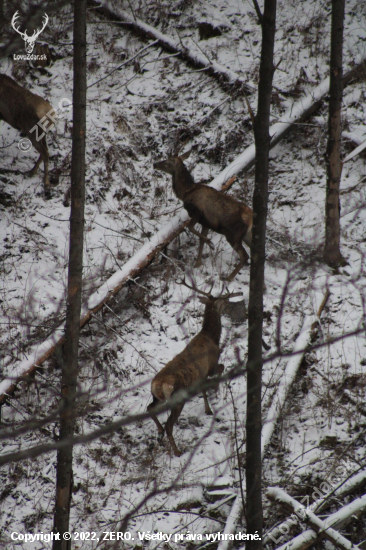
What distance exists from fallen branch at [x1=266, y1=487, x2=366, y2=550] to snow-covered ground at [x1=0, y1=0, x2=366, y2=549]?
203 millimetres

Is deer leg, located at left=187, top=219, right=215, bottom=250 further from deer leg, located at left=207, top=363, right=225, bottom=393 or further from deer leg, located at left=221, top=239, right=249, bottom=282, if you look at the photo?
deer leg, located at left=207, top=363, right=225, bottom=393

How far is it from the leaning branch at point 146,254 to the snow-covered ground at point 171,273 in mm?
189

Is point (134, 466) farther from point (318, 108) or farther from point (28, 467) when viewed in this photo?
point (318, 108)

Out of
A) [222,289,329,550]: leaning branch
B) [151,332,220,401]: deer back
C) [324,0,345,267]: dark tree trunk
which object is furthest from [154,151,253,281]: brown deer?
[151,332,220,401]: deer back

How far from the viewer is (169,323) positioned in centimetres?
721

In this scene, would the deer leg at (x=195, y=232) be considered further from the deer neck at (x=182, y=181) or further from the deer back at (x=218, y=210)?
the deer neck at (x=182, y=181)

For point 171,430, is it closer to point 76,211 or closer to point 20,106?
point 76,211

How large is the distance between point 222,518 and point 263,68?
13.2ft

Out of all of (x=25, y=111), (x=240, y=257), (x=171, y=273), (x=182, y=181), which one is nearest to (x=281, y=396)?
(x=240, y=257)

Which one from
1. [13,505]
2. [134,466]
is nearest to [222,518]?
[134,466]

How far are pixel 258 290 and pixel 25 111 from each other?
21.7 feet

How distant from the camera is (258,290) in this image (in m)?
3.82

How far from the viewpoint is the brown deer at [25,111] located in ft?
28.5

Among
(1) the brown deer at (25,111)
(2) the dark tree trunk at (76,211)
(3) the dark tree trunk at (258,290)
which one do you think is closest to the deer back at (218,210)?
(1) the brown deer at (25,111)
